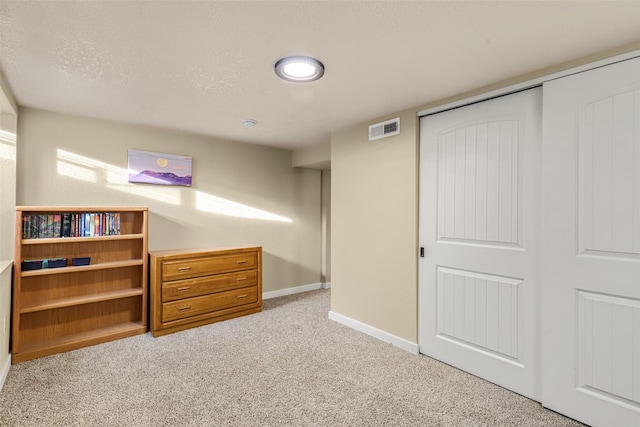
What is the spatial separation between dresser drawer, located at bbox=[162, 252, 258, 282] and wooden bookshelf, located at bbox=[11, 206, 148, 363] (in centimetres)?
27

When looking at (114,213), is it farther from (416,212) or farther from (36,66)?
(416,212)

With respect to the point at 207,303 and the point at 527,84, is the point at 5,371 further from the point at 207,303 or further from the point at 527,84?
the point at 527,84

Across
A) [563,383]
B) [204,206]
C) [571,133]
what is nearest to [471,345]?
[563,383]

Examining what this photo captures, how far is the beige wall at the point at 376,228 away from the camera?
116 inches

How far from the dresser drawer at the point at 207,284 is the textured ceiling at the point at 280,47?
179cm

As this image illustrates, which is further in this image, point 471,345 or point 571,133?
point 471,345

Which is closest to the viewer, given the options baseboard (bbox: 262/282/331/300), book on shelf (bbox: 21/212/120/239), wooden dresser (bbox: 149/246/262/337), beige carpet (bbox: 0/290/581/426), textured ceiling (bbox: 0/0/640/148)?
textured ceiling (bbox: 0/0/640/148)

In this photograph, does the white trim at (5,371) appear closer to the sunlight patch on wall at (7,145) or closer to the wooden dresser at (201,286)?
the wooden dresser at (201,286)

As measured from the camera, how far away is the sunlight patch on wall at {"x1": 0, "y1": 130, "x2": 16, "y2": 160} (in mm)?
2713

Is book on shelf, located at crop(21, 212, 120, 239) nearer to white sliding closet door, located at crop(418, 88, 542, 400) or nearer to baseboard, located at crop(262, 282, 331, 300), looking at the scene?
baseboard, located at crop(262, 282, 331, 300)

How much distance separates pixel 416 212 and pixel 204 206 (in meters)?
2.61

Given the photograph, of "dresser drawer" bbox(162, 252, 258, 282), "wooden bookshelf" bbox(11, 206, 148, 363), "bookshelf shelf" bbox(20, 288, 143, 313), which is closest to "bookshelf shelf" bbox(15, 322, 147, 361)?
"wooden bookshelf" bbox(11, 206, 148, 363)

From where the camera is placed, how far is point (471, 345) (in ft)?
8.30

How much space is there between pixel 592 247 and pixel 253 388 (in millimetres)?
2361
